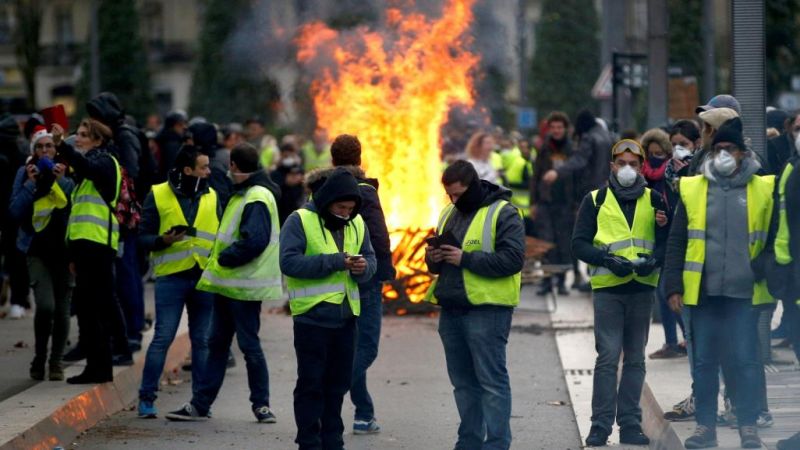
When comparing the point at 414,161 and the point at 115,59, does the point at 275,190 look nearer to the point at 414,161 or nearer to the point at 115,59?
the point at 414,161

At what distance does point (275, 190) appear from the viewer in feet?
37.3

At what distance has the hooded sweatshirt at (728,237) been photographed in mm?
9117

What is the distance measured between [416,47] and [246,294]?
8.57 m

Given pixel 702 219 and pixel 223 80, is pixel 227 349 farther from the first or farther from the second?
pixel 223 80

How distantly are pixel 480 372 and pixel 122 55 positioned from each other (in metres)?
61.1

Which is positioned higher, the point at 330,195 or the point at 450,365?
the point at 330,195

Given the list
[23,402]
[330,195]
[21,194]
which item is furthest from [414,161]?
[330,195]

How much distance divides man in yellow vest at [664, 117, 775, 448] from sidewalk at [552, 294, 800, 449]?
0.95ft

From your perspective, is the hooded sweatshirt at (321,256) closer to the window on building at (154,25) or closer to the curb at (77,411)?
the curb at (77,411)

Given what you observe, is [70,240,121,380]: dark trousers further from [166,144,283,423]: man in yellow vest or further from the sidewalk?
the sidewalk

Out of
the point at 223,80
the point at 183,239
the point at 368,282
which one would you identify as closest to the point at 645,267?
the point at 368,282

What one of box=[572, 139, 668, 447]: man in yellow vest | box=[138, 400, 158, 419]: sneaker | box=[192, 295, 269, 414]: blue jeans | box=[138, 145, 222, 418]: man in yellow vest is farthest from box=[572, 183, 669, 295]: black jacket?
box=[138, 400, 158, 419]: sneaker

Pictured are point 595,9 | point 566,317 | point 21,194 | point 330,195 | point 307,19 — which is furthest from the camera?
point 595,9

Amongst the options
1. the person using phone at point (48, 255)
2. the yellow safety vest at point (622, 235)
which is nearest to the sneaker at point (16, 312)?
the person using phone at point (48, 255)
